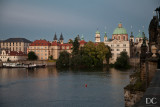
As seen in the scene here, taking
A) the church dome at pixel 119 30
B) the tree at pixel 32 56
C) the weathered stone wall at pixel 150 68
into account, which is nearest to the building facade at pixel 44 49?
the tree at pixel 32 56

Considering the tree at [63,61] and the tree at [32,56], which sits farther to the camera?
the tree at [32,56]

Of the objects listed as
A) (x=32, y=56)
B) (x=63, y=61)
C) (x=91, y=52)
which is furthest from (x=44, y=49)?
(x=91, y=52)

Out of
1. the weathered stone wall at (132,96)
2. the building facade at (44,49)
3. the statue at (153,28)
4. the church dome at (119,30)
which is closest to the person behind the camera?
the weathered stone wall at (132,96)

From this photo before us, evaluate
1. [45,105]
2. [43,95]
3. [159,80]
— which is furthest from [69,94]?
[159,80]

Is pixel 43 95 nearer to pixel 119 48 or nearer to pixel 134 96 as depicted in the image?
pixel 134 96

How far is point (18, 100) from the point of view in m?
25.7

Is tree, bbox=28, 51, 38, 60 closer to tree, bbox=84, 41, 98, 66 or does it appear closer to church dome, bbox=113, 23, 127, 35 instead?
tree, bbox=84, 41, 98, 66

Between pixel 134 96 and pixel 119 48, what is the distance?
81144mm

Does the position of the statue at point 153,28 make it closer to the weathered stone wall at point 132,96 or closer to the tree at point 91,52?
the weathered stone wall at point 132,96

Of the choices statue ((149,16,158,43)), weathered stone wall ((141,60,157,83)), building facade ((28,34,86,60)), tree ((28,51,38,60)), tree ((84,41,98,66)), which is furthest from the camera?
building facade ((28,34,86,60))

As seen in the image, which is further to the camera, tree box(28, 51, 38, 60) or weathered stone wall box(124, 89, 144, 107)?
tree box(28, 51, 38, 60)

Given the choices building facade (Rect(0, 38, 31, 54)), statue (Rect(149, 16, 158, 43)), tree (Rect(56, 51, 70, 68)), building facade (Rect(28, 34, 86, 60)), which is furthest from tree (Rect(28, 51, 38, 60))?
statue (Rect(149, 16, 158, 43))

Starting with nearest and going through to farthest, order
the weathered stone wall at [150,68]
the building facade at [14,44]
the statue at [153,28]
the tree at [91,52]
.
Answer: the weathered stone wall at [150,68] → the statue at [153,28] → the tree at [91,52] → the building facade at [14,44]

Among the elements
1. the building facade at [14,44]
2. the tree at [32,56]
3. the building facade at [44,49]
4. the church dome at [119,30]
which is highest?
the church dome at [119,30]
